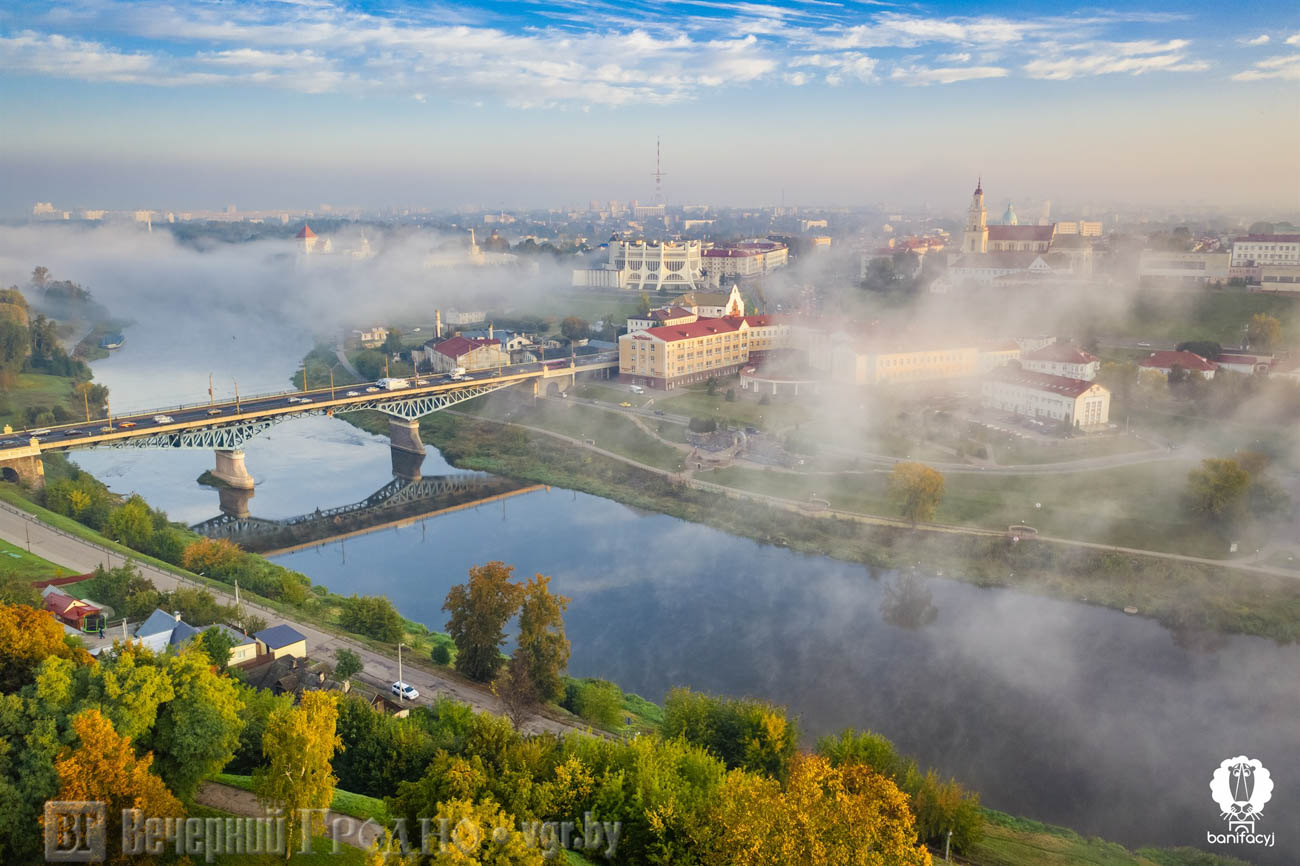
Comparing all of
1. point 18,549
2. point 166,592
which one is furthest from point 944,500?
point 18,549

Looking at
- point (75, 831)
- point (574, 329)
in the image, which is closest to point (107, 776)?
point (75, 831)

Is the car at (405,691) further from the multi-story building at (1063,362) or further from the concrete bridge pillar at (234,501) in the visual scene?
the multi-story building at (1063,362)

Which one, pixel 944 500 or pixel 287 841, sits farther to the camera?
pixel 944 500

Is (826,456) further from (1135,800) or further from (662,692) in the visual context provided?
(1135,800)

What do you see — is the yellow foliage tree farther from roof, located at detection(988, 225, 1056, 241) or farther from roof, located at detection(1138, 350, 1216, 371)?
roof, located at detection(988, 225, 1056, 241)

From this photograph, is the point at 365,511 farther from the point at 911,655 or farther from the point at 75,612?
the point at 911,655

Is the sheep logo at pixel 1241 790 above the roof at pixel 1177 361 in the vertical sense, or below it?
below

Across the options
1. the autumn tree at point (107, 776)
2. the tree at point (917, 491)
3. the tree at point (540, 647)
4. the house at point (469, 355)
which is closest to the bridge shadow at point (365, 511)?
the house at point (469, 355)
